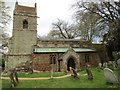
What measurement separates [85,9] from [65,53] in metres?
8.46

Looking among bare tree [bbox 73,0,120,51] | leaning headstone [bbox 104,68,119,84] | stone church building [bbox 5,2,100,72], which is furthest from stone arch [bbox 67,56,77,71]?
leaning headstone [bbox 104,68,119,84]

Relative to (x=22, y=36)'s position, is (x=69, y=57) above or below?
below

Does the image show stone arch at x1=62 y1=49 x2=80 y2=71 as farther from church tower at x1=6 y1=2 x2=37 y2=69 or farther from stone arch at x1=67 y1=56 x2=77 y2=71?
church tower at x1=6 y1=2 x2=37 y2=69

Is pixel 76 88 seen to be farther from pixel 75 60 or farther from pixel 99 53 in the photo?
pixel 99 53

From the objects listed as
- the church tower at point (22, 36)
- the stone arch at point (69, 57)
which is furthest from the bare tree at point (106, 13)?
the church tower at point (22, 36)

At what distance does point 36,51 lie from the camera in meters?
19.0

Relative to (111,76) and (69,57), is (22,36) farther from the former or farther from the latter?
(111,76)

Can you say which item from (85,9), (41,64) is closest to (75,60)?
(41,64)

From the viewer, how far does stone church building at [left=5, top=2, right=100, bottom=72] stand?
18.9 metres

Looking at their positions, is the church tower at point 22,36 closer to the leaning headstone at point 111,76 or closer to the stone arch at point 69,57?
the stone arch at point 69,57

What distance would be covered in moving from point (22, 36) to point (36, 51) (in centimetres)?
506

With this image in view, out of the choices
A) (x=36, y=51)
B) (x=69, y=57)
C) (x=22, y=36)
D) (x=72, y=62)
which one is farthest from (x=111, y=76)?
(x=22, y=36)

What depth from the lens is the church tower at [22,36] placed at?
20.0 meters

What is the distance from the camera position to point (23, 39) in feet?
69.5
